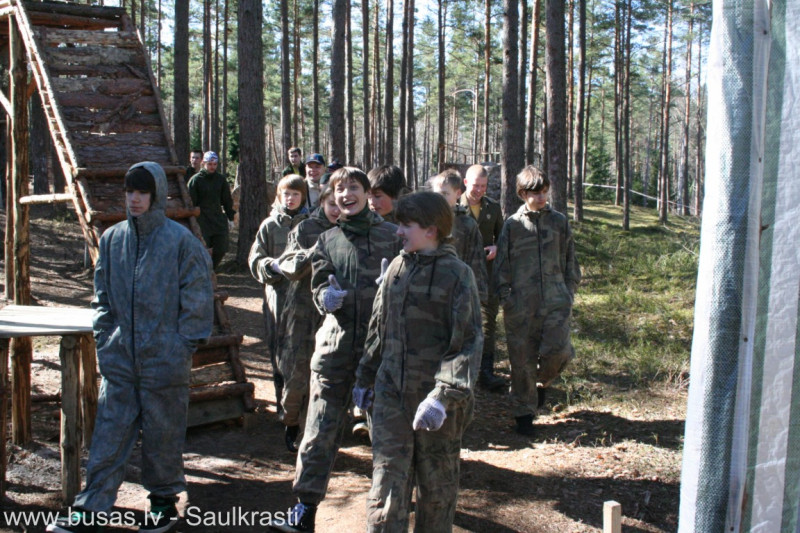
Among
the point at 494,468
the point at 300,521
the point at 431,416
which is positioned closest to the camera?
the point at 431,416

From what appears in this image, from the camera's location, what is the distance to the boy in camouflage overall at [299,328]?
206 inches

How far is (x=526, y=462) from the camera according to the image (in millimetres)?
5484

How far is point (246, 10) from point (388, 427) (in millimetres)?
10851

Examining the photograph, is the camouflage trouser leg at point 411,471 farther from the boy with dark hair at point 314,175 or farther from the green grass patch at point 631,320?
the boy with dark hair at point 314,175

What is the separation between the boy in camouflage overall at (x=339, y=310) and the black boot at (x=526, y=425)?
223 centimetres

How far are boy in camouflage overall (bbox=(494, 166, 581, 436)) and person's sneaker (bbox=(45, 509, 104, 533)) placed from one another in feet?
11.1

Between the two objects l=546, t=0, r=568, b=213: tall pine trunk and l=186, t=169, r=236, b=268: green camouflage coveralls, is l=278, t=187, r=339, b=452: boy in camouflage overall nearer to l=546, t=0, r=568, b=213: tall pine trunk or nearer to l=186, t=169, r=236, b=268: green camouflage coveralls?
l=186, t=169, r=236, b=268: green camouflage coveralls

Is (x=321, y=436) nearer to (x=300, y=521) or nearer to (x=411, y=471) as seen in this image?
(x=300, y=521)

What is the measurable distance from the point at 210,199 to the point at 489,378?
581cm

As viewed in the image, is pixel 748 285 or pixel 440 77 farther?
pixel 440 77

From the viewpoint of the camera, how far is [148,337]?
4.07 metres

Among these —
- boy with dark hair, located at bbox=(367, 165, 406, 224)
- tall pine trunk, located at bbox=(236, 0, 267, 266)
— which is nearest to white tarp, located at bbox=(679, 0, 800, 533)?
boy with dark hair, located at bbox=(367, 165, 406, 224)

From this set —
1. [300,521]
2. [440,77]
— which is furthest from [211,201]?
[440,77]

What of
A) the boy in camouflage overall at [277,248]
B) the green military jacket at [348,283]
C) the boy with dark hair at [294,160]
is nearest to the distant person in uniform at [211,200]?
the boy with dark hair at [294,160]
